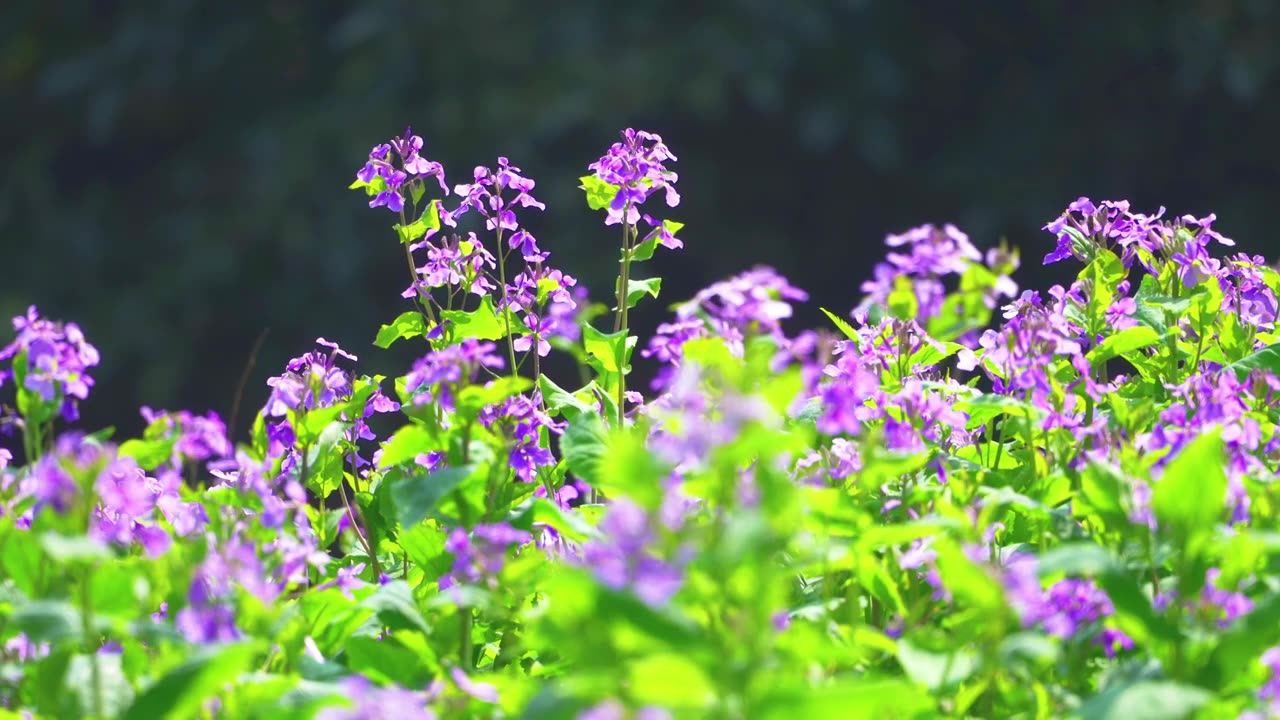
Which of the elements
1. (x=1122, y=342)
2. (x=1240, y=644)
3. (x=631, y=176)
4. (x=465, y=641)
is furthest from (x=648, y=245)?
(x=1240, y=644)

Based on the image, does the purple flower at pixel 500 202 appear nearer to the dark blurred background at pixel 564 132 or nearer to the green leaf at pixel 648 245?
the green leaf at pixel 648 245

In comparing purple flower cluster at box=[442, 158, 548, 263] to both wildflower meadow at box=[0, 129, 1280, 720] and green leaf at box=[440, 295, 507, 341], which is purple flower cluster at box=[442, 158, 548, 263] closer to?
green leaf at box=[440, 295, 507, 341]

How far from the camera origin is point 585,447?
1.81m

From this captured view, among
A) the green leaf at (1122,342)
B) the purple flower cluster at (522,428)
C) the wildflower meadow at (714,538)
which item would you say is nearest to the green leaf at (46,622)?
the wildflower meadow at (714,538)

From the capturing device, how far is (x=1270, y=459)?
188cm

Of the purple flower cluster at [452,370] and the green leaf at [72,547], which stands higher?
the purple flower cluster at [452,370]

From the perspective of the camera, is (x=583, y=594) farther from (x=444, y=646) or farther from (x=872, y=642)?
(x=444, y=646)

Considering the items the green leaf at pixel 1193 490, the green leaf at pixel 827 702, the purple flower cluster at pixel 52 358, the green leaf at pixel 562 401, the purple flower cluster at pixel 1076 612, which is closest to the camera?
the green leaf at pixel 827 702

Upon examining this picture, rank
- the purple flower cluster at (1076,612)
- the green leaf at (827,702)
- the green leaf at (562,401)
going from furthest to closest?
1. the green leaf at (562,401)
2. the purple flower cluster at (1076,612)
3. the green leaf at (827,702)

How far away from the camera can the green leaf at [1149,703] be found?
1320mm

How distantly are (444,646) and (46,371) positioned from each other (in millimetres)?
510

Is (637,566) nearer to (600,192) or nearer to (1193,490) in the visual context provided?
(1193,490)

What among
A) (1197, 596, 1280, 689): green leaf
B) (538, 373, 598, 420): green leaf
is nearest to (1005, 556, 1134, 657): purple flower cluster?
(1197, 596, 1280, 689): green leaf

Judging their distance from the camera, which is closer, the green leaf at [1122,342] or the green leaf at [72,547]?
the green leaf at [72,547]
